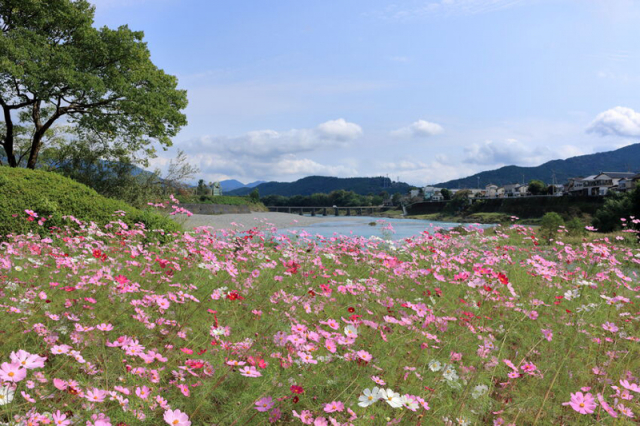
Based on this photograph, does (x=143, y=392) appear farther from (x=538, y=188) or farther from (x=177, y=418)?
(x=538, y=188)

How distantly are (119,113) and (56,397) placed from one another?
22.6 meters

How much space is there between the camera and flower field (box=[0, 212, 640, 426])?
2.22 metres

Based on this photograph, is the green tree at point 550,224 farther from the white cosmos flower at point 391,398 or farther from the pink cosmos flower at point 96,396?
the pink cosmos flower at point 96,396

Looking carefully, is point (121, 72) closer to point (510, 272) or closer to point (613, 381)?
point (510, 272)

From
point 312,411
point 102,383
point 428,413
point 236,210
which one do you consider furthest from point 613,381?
point 236,210

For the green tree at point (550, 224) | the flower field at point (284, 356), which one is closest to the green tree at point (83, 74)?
the flower field at point (284, 356)

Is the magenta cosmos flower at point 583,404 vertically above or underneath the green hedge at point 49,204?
underneath

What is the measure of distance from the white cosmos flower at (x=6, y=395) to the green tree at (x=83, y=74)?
2028 centimetres

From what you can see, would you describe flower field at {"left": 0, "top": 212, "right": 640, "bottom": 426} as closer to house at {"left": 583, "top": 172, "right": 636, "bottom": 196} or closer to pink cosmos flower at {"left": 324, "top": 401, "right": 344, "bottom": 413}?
pink cosmos flower at {"left": 324, "top": 401, "right": 344, "bottom": 413}

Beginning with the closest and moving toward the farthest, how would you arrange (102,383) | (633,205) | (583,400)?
(583,400) → (102,383) → (633,205)

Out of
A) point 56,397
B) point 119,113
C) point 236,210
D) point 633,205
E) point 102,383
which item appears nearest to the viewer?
point 56,397

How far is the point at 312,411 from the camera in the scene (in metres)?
2.36

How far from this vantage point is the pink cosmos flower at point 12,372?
158 cm

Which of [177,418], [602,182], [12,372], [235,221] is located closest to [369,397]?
[177,418]
